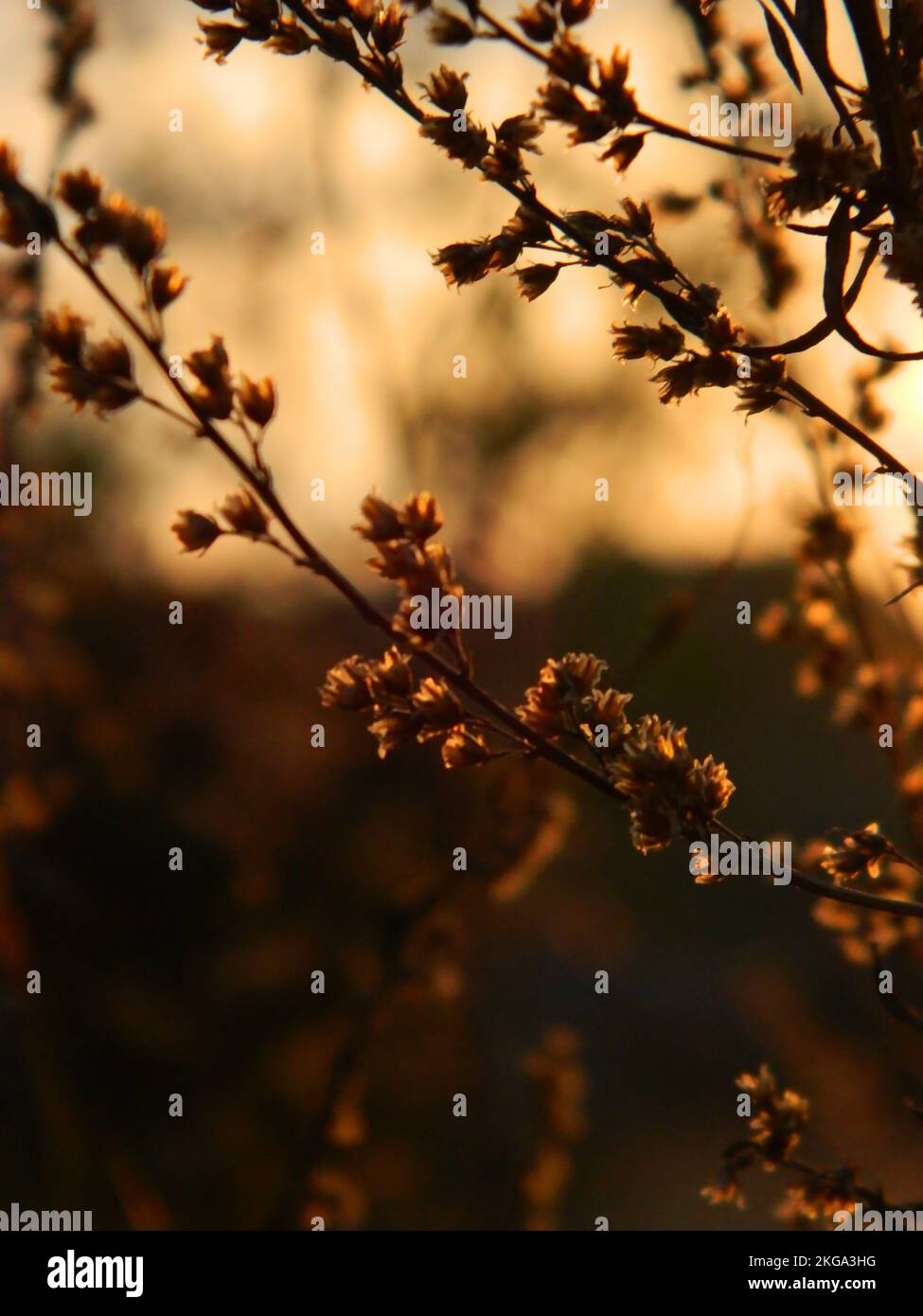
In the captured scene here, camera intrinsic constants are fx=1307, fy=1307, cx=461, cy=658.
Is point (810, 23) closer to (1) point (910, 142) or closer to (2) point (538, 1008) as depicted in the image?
(1) point (910, 142)

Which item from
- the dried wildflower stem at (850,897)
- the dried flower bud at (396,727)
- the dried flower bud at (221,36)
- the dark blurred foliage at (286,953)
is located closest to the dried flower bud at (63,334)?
the dried flower bud at (221,36)

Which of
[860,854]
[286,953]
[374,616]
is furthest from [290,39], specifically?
[286,953]

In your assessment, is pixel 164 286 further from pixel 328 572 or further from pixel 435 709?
pixel 435 709

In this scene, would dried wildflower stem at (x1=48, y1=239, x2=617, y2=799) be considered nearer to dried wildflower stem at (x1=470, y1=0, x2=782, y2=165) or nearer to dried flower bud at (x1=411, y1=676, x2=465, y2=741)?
dried flower bud at (x1=411, y1=676, x2=465, y2=741)

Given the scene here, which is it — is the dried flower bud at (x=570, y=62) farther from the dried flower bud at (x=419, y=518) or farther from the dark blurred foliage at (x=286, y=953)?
the dark blurred foliage at (x=286, y=953)
